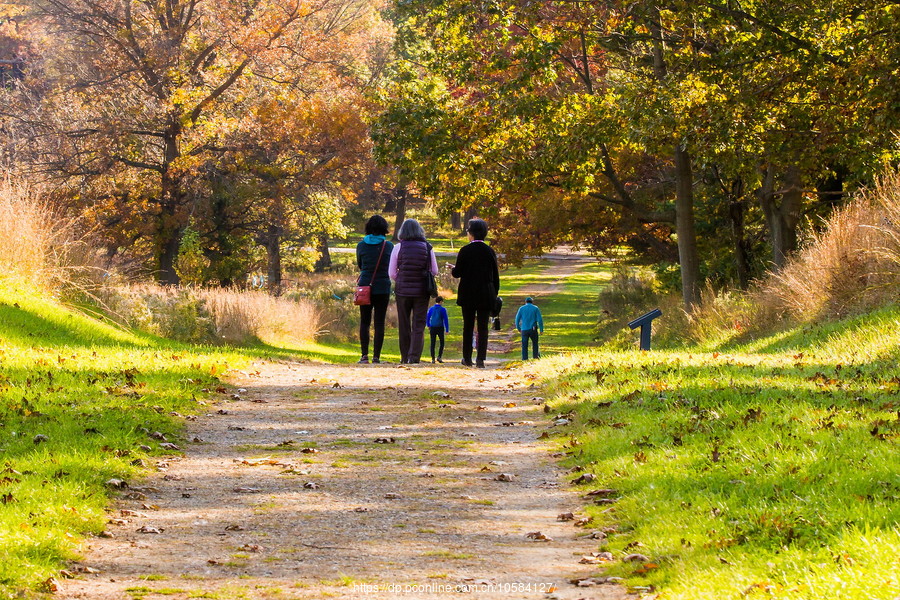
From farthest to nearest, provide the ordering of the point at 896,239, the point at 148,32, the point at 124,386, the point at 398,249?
the point at 148,32
the point at 398,249
the point at 896,239
the point at 124,386

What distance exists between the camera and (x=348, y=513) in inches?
250

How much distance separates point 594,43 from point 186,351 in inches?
548

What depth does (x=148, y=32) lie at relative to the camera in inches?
1232

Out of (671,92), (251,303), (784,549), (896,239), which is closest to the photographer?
(784,549)

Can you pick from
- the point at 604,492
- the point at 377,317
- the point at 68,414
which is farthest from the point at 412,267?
the point at 604,492

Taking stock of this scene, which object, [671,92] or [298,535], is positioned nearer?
[298,535]

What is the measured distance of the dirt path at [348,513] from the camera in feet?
16.5

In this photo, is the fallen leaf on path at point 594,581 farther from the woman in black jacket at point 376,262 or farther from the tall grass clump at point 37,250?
the tall grass clump at point 37,250

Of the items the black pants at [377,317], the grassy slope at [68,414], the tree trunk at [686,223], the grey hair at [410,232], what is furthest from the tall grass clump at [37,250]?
the tree trunk at [686,223]

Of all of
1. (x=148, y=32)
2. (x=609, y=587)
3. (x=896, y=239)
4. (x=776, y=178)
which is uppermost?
(x=148, y=32)

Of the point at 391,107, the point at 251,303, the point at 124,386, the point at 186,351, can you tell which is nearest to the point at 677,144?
the point at 391,107

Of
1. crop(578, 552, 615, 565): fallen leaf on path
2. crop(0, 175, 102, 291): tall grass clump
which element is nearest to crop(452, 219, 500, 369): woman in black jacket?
crop(0, 175, 102, 291): tall grass clump

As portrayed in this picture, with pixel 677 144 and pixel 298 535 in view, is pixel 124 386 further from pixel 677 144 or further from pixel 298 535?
pixel 677 144

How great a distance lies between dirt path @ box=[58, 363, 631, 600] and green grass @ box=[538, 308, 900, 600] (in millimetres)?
371
